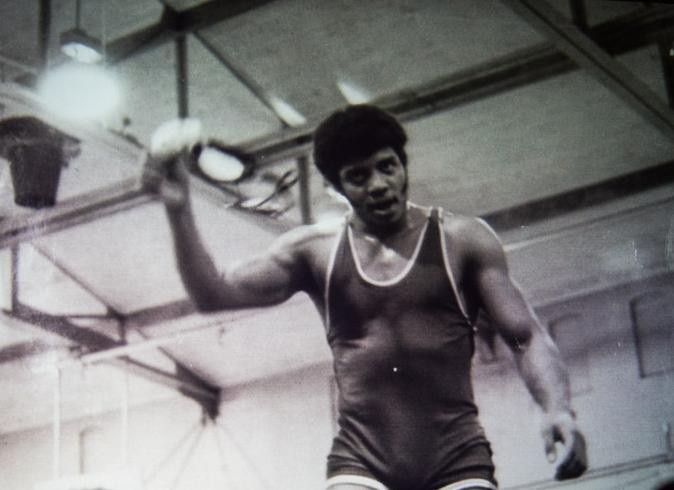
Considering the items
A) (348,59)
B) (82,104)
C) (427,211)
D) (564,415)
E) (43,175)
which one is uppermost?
(348,59)

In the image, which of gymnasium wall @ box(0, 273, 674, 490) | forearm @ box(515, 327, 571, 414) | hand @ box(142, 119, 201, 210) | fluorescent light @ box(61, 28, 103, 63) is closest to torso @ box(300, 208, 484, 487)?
forearm @ box(515, 327, 571, 414)

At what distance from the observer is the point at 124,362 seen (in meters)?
9.52

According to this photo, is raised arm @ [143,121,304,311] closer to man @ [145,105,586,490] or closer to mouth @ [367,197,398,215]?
man @ [145,105,586,490]

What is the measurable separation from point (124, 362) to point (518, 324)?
8064 mm

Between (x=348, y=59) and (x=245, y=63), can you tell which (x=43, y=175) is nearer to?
(x=245, y=63)

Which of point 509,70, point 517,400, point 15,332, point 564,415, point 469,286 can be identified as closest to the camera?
point 564,415

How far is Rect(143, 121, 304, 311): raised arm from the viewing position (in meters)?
1.74

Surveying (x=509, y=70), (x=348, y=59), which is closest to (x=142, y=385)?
(x=348, y=59)

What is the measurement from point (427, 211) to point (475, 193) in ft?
18.8

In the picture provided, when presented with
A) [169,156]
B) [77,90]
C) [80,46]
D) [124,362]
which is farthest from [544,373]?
[124,362]

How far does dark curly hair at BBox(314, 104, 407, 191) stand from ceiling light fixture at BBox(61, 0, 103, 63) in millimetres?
3359

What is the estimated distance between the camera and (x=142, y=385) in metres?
10.3

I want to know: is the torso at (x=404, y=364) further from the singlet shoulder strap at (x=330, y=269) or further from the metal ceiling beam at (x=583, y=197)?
the metal ceiling beam at (x=583, y=197)

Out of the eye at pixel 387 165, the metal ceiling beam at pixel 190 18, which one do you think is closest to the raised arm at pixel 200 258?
the eye at pixel 387 165
